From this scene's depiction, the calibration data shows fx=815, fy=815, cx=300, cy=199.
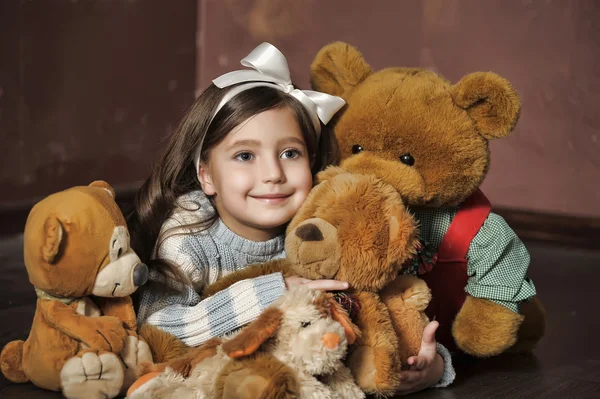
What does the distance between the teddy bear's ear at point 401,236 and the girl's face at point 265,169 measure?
0.33m

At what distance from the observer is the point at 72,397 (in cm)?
127

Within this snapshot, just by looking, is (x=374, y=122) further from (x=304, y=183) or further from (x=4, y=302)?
(x=4, y=302)

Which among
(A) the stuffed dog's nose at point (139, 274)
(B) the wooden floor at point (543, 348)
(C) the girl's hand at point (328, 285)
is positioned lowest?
(B) the wooden floor at point (543, 348)

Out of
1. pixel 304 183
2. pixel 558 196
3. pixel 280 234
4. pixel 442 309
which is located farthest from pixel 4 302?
pixel 558 196

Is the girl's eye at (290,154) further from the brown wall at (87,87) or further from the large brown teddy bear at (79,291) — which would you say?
the brown wall at (87,87)

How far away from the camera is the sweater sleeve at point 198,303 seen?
4.38 feet

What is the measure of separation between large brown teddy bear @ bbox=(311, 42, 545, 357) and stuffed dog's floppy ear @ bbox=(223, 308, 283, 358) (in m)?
0.32

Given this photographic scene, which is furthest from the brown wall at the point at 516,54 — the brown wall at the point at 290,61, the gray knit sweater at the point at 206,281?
the gray knit sweater at the point at 206,281

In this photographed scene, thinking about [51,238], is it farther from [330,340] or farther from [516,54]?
[516,54]

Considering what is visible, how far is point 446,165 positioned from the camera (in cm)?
137

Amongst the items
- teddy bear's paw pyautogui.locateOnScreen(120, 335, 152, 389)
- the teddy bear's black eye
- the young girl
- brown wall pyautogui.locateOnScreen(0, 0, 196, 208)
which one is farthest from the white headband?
brown wall pyautogui.locateOnScreen(0, 0, 196, 208)

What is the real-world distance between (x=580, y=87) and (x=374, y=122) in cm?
227

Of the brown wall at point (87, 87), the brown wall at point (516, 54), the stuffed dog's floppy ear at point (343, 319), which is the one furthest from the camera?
the brown wall at point (516, 54)

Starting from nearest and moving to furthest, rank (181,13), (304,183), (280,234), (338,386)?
1. (338,386)
2. (304,183)
3. (280,234)
4. (181,13)
